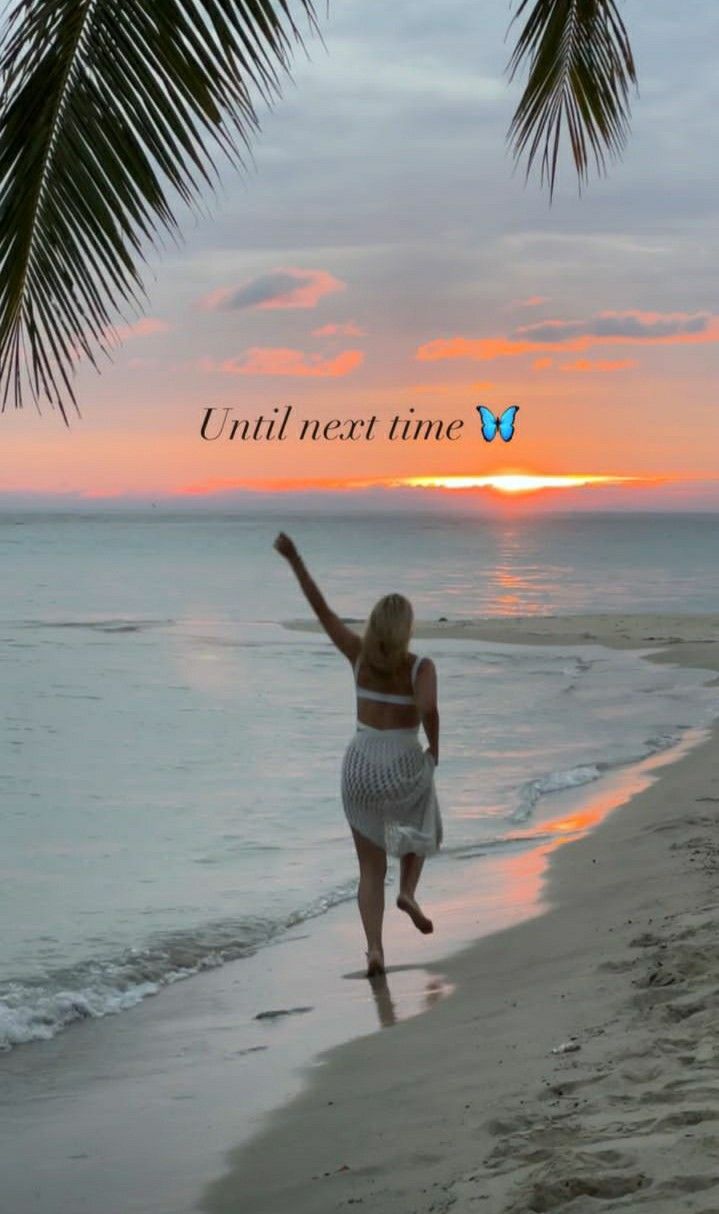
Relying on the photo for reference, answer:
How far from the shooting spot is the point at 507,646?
2858 centimetres

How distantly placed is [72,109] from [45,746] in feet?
42.2

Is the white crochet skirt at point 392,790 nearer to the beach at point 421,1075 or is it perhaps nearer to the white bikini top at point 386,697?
the white bikini top at point 386,697

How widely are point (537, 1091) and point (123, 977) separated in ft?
10.8

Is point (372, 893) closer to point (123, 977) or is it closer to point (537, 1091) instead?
point (123, 977)

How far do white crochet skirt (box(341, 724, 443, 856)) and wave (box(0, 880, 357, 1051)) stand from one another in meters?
1.49

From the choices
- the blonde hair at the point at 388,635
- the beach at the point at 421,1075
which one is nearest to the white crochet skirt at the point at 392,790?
the blonde hair at the point at 388,635

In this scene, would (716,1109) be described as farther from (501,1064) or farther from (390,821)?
(390,821)

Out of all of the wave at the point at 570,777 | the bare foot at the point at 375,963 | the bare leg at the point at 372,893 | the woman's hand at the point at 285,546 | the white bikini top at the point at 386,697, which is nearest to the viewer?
the woman's hand at the point at 285,546

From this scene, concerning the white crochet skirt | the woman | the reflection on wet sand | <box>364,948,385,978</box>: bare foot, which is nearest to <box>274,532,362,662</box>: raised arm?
the woman

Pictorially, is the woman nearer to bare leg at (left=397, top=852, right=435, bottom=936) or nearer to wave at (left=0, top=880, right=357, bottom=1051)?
bare leg at (left=397, top=852, right=435, bottom=936)

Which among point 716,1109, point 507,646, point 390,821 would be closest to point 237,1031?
point 390,821

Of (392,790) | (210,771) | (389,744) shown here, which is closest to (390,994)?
(392,790)

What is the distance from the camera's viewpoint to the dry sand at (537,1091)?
3.55 metres

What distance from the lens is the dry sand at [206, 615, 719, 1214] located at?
3553 millimetres
